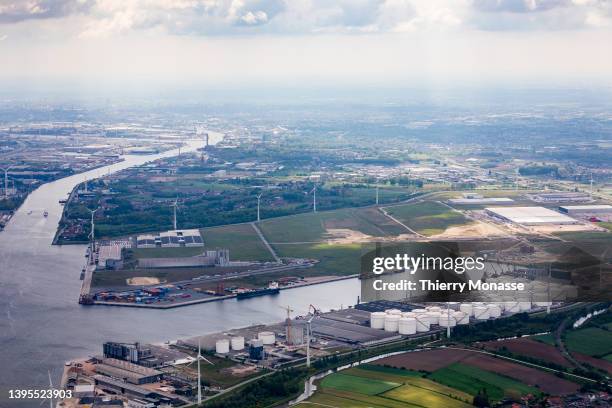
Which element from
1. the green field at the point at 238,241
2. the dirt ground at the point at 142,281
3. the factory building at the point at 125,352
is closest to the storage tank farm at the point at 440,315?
the factory building at the point at 125,352

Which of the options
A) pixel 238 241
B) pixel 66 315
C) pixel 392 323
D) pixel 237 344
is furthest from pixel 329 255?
pixel 237 344

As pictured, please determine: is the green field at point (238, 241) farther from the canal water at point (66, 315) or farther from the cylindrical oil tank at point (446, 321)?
the cylindrical oil tank at point (446, 321)

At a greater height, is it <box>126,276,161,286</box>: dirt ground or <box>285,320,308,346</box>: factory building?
<box>285,320,308,346</box>: factory building

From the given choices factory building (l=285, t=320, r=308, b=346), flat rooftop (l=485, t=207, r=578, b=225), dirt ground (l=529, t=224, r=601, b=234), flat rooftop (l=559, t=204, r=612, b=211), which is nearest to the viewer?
factory building (l=285, t=320, r=308, b=346)

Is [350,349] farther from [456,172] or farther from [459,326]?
[456,172]

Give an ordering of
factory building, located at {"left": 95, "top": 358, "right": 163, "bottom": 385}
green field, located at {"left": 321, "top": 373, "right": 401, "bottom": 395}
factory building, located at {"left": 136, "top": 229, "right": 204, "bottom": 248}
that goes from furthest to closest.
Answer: factory building, located at {"left": 136, "top": 229, "right": 204, "bottom": 248}
factory building, located at {"left": 95, "top": 358, "right": 163, "bottom": 385}
green field, located at {"left": 321, "top": 373, "right": 401, "bottom": 395}

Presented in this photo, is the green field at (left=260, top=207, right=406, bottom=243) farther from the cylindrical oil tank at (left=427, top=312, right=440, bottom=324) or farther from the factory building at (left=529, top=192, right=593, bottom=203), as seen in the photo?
the cylindrical oil tank at (left=427, top=312, right=440, bottom=324)

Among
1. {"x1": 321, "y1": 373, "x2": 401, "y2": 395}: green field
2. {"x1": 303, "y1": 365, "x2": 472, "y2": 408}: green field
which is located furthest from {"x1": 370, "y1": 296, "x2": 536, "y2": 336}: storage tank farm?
{"x1": 321, "y1": 373, "x2": 401, "y2": 395}: green field

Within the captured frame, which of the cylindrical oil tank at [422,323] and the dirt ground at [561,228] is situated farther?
the dirt ground at [561,228]
